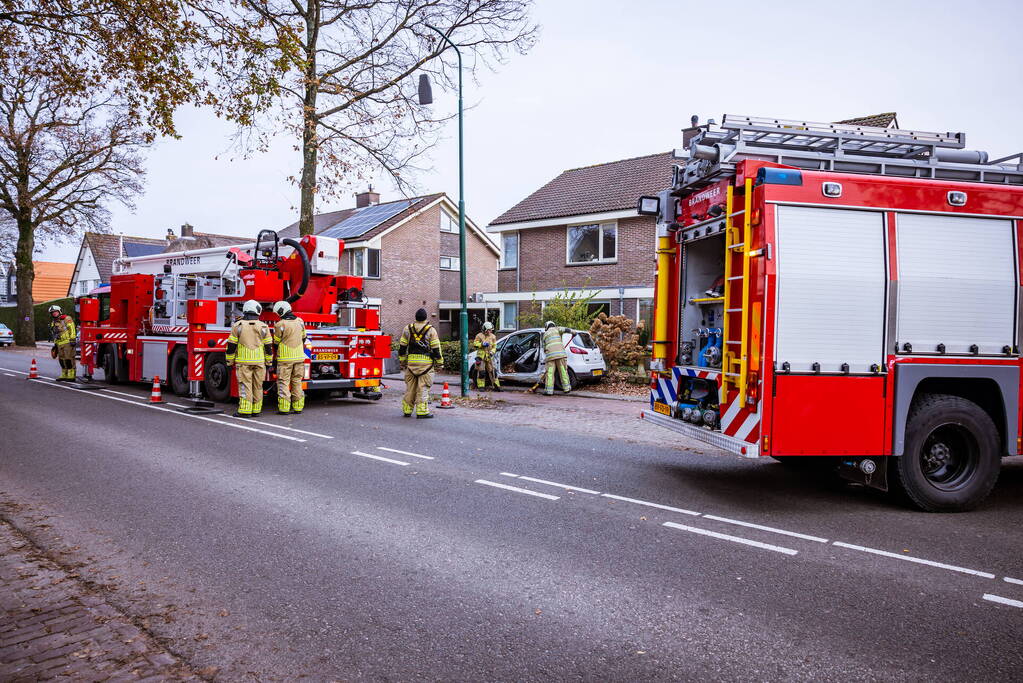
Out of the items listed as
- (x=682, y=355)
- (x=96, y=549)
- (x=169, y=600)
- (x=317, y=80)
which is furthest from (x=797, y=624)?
(x=317, y=80)

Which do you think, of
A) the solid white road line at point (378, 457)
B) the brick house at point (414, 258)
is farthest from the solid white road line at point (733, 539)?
the brick house at point (414, 258)

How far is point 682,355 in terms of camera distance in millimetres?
7656

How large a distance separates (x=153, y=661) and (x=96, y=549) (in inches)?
79.2

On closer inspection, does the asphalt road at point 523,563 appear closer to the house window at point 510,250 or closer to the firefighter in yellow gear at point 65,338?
the firefighter in yellow gear at point 65,338

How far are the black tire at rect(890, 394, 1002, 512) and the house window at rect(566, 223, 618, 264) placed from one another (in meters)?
17.8

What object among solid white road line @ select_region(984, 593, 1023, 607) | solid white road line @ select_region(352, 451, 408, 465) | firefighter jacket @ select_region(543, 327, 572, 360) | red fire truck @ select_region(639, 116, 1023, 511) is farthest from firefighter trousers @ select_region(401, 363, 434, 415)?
solid white road line @ select_region(984, 593, 1023, 607)

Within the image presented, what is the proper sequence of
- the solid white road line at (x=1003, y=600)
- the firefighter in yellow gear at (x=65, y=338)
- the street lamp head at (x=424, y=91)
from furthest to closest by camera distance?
the firefighter in yellow gear at (x=65, y=338) → the street lamp head at (x=424, y=91) → the solid white road line at (x=1003, y=600)

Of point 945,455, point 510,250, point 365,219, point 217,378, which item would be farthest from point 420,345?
point 365,219

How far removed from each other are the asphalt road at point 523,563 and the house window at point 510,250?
18.8m

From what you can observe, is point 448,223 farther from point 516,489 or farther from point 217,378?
point 516,489

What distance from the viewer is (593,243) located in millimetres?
24609

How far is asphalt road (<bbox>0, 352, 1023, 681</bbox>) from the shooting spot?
11.5 ft

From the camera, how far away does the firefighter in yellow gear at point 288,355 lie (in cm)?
1198

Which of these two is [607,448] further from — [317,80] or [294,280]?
[317,80]
